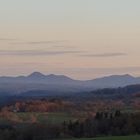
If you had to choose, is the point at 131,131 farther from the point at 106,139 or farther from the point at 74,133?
the point at 106,139

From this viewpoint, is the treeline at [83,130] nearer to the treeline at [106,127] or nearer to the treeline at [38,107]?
the treeline at [106,127]

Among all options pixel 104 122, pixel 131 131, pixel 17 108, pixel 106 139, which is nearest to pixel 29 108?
pixel 17 108

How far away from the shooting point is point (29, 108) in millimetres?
167375

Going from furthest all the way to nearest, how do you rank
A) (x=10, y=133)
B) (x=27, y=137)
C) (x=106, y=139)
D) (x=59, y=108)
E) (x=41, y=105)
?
(x=41, y=105)
(x=59, y=108)
(x=10, y=133)
(x=27, y=137)
(x=106, y=139)

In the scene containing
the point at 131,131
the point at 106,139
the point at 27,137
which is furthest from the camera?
the point at 27,137

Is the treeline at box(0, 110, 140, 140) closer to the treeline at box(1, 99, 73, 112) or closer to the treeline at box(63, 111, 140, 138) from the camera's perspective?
the treeline at box(63, 111, 140, 138)

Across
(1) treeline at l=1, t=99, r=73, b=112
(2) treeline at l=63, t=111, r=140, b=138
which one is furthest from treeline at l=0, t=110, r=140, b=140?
(1) treeline at l=1, t=99, r=73, b=112

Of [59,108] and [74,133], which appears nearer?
[74,133]

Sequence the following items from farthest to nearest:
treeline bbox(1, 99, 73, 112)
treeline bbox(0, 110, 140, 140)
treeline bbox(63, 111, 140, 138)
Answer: treeline bbox(1, 99, 73, 112) → treeline bbox(0, 110, 140, 140) → treeline bbox(63, 111, 140, 138)

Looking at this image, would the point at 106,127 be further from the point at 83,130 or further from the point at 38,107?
the point at 38,107

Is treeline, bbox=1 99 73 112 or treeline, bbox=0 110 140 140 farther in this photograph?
treeline, bbox=1 99 73 112

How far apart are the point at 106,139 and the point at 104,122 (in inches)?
1199

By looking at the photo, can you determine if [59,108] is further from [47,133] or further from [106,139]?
[106,139]

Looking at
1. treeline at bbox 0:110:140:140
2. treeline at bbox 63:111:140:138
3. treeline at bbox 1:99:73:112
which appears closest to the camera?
treeline at bbox 63:111:140:138
